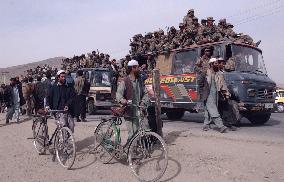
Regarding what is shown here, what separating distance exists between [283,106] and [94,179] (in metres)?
24.8

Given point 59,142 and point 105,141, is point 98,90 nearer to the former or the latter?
point 59,142

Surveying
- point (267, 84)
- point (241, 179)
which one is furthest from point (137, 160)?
point (267, 84)

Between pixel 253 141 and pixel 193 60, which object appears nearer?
pixel 253 141

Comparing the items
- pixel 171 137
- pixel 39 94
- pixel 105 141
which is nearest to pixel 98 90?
pixel 39 94

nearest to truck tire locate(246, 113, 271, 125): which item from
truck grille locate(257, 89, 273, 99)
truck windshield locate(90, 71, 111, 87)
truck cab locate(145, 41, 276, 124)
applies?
truck cab locate(145, 41, 276, 124)

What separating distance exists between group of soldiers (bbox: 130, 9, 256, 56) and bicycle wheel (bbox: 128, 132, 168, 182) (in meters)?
6.92

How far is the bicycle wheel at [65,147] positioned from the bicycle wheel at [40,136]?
3.35 ft

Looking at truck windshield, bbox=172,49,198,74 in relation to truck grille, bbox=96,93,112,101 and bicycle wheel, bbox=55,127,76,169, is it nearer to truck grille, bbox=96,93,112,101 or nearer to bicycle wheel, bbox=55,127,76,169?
truck grille, bbox=96,93,112,101

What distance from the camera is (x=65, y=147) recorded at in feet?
25.7

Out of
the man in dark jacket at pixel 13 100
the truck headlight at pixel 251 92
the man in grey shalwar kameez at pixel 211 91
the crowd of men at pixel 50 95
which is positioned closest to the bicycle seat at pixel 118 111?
the crowd of men at pixel 50 95

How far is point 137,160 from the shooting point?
6660 mm

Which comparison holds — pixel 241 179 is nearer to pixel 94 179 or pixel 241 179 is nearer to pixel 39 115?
pixel 94 179

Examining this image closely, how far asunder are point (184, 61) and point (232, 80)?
2.28 metres

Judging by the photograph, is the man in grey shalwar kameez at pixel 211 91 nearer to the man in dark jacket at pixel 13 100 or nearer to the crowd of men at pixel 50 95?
the crowd of men at pixel 50 95
